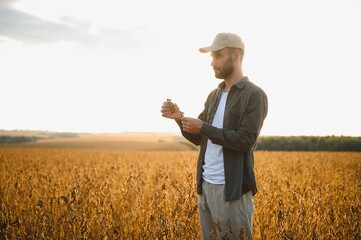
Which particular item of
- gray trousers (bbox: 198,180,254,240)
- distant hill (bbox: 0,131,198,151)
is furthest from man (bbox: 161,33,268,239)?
distant hill (bbox: 0,131,198,151)

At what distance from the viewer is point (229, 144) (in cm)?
221

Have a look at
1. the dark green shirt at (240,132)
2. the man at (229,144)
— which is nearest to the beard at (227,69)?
the man at (229,144)

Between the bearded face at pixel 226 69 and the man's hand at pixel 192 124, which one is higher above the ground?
the bearded face at pixel 226 69

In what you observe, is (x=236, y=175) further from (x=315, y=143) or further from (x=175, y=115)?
(x=315, y=143)

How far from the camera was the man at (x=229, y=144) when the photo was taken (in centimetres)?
223

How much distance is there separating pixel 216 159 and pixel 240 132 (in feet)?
1.21

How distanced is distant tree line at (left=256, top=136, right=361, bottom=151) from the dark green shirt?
40142 millimetres

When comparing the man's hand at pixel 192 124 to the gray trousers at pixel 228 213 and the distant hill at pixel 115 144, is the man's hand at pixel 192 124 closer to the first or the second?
the gray trousers at pixel 228 213

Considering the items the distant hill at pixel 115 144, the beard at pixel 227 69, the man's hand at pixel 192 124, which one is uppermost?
the beard at pixel 227 69

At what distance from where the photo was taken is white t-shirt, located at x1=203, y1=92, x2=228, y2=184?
7.84 feet

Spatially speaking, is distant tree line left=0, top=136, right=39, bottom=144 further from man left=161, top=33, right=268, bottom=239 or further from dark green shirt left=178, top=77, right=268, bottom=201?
dark green shirt left=178, top=77, right=268, bottom=201

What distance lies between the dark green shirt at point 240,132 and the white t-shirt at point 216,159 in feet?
0.24

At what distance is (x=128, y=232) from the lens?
130 inches

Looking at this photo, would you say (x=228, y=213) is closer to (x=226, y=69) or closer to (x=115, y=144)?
(x=226, y=69)
